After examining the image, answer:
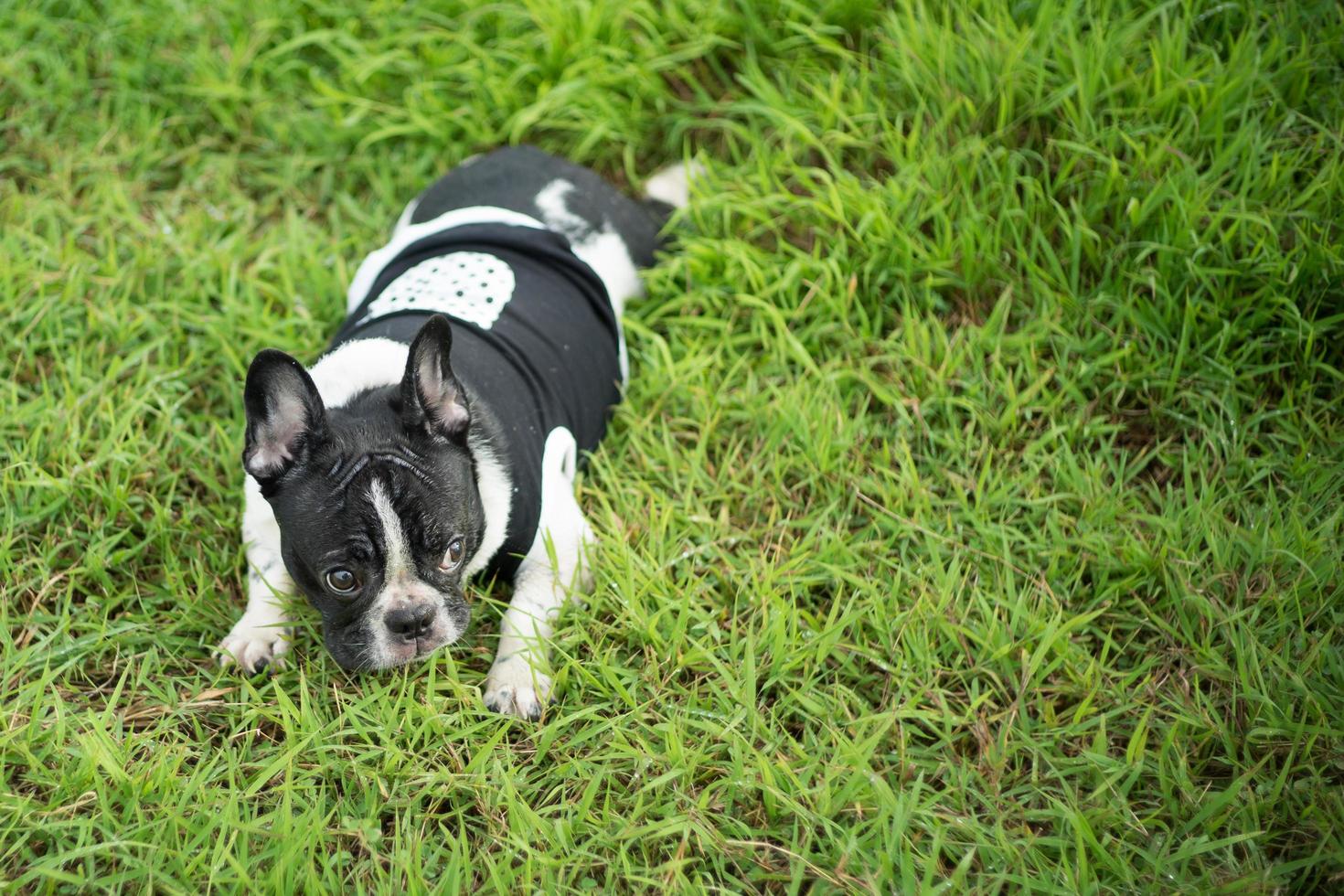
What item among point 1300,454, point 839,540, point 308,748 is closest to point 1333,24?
point 1300,454

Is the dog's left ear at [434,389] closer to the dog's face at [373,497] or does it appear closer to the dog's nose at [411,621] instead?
the dog's face at [373,497]

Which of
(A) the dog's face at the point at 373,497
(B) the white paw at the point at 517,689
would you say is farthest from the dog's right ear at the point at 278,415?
(B) the white paw at the point at 517,689

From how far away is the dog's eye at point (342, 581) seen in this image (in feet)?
10.3

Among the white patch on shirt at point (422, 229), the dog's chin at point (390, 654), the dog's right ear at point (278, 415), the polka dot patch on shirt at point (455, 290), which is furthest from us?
the white patch on shirt at point (422, 229)

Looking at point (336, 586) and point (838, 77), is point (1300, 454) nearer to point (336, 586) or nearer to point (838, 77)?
point (838, 77)

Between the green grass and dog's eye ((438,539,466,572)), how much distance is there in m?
0.44

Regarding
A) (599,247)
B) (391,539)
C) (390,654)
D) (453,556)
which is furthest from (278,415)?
(599,247)

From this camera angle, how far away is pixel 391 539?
312 cm

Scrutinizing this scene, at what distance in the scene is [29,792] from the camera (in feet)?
10.2

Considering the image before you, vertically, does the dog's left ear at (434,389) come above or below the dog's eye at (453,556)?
above

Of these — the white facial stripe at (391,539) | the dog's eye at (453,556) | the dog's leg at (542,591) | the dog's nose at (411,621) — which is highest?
the white facial stripe at (391,539)

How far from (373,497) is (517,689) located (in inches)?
32.6

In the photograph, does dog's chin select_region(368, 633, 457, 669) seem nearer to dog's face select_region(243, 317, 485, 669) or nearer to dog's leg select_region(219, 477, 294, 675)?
dog's face select_region(243, 317, 485, 669)

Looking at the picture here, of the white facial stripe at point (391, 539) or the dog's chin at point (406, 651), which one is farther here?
the dog's chin at point (406, 651)
